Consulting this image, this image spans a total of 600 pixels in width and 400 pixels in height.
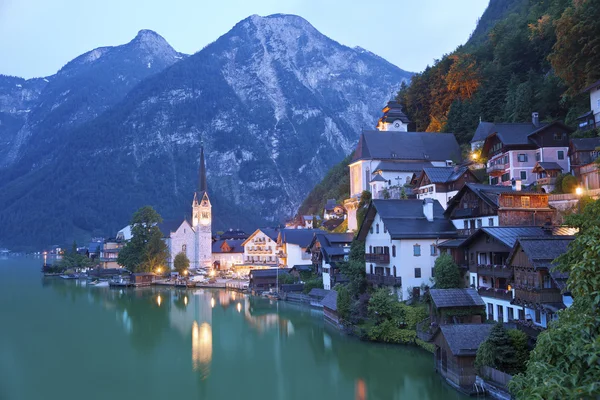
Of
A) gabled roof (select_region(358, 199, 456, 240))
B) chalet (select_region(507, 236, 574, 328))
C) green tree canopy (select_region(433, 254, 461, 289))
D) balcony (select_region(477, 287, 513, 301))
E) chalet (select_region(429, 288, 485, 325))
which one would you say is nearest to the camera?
chalet (select_region(507, 236, 574, 328))

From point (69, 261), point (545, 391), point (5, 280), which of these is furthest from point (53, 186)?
point (545, 391)

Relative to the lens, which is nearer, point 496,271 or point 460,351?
point 460,351

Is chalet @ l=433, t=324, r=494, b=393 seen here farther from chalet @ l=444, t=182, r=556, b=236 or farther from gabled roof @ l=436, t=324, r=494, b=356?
chalet @ l=444, t=182, r=556, b=236

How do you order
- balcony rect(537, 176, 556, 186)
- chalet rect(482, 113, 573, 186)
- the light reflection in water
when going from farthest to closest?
chalet rect(482, 113, 573, 186)
balcony rect(537, 176, 556, 186)
the light reflection in water

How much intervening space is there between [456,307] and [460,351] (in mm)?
5917

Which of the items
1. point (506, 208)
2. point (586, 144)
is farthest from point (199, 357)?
point (586, 144)

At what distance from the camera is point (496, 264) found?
88.0ft

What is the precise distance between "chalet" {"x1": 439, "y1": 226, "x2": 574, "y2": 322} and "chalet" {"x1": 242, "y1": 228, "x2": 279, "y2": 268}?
47408mm

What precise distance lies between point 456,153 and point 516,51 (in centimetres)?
1349

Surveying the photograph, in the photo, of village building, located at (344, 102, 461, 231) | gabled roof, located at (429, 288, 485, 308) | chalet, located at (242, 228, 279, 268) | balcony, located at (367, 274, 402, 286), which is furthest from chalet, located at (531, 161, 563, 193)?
chalet, located at (242, 228, 279, 268)

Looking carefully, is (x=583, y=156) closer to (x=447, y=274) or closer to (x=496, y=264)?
(x=496, y=264)

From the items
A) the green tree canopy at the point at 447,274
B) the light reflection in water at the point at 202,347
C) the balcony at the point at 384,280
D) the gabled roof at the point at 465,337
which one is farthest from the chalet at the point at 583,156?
the light reflection in water at the point at 202,347

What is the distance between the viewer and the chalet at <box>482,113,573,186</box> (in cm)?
3850

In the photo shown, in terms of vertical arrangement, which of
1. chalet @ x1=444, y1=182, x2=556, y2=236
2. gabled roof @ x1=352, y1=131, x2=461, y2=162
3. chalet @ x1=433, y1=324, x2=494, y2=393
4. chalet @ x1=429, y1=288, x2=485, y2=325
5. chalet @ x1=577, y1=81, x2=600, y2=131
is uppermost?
→ gabled roof @ x1=352, y1=131, x2=461, y2=162
